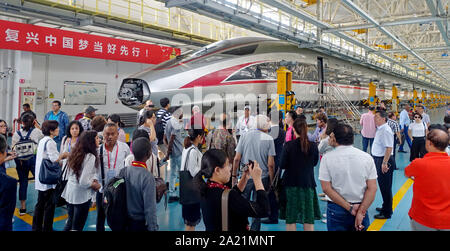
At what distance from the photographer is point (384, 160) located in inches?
169

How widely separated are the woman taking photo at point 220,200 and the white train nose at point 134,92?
20.5 ft

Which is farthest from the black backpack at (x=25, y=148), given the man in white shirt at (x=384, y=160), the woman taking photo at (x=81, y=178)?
the man in white shirt at (x=384, y=160)

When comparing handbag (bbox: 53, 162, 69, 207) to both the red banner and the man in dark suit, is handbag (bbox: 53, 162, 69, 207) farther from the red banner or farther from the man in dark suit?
the red banner

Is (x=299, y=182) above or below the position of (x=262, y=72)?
below

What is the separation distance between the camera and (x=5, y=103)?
12.2 meters

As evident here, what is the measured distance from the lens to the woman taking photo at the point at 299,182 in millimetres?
3346

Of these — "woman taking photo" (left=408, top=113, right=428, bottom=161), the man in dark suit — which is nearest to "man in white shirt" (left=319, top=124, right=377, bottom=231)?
the man in dark suit

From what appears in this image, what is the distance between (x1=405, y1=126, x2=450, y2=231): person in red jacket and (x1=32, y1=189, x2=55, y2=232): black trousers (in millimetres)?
3763

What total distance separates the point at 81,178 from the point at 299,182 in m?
2.31

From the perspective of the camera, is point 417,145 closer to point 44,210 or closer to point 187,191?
point 187,191

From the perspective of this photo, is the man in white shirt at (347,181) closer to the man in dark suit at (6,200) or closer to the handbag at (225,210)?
the handbag at (225,210)

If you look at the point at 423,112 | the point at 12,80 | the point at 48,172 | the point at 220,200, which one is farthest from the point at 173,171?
the point at 12,80

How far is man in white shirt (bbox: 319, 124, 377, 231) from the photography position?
2623 millimetres
